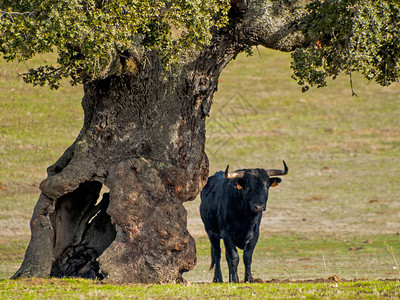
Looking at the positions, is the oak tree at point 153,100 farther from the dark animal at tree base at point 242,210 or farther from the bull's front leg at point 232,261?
Result: the bull's front leg at point 232,261

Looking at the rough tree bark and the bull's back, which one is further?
the bull's back

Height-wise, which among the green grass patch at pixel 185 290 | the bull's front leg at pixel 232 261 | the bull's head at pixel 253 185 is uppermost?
the bull's head at pixel 253 185

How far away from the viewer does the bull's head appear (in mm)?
15841

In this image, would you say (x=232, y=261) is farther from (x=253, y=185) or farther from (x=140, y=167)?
(x=140, y=167)

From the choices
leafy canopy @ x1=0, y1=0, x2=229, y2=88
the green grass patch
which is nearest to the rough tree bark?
the green grass patch

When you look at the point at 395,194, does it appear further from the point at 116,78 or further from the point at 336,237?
the point at 116,78

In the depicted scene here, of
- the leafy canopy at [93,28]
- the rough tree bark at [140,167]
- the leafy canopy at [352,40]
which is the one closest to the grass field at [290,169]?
the rough tree bark at [140,167]

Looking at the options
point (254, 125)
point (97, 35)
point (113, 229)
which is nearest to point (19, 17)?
point (97, 35)

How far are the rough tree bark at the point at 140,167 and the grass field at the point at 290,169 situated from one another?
1119 millimetres

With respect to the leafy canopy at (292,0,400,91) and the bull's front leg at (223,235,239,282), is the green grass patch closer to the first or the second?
the bull's front leg at (223,235,239,282)

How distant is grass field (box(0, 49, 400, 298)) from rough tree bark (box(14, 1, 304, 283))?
44.1 inches

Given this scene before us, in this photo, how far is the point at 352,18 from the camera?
13.6 meters

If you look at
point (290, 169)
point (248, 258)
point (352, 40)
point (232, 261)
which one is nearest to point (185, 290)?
point (232, 261)

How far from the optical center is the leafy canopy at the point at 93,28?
39.3 feet
